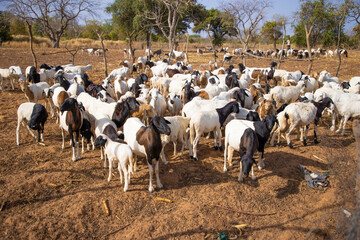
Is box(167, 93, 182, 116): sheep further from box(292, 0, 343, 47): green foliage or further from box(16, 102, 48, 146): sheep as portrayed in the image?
box(292, 0, 343, 47): green foliage

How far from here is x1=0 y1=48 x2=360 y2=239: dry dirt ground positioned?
15.8 ft

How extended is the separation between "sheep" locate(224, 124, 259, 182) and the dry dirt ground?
784 millimetres

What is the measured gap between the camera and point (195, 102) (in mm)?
9125

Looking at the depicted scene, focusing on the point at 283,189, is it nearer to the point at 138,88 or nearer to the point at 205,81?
the point at 138,88

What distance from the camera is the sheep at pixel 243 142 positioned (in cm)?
572

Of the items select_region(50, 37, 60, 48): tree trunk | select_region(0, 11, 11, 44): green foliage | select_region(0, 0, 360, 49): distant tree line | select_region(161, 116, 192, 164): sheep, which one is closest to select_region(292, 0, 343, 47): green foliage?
select_region(0, 0, 360, 49): distant tree line

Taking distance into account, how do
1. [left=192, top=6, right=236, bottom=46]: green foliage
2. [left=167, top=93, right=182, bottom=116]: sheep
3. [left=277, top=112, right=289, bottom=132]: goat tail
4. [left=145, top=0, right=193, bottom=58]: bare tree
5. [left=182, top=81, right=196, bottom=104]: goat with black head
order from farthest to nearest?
1. [left=192, top=6, right=236, bottom=46]: green foliage
2. [left=145, top=0, right=193, bottom=58]: bare tree
3. [left=182, top=81, right=196, bottom=104]: goat with black head
4. [left=167, top=93, right=182, bottom=116]: sheep
5. [left=277, top=112, right=289, bottom=132]: goat tail

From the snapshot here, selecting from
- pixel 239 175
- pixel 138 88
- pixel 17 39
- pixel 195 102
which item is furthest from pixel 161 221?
pixel 17 39

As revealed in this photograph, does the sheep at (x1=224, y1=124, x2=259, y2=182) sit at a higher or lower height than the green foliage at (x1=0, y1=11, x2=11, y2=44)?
lower

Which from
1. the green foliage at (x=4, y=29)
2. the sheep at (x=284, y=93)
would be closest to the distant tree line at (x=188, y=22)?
the green foliage at (x=4, y=29)

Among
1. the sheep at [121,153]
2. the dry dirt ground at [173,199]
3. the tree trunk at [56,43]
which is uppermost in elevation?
the tree trunk at [56,43]

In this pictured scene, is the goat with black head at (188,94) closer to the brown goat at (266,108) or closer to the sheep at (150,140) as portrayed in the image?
the brown goat at (266,108)

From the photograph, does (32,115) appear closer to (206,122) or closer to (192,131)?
(192,131)

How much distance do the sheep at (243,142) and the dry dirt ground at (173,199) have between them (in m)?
0.78
